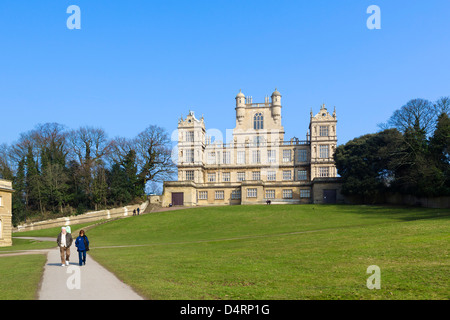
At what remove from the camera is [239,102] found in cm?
8850

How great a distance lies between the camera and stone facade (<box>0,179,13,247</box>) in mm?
43781

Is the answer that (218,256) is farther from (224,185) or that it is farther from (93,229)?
(224,185)

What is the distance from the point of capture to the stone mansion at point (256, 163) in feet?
246

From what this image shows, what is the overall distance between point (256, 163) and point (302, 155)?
30.1 ft

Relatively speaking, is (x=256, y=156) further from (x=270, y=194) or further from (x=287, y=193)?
(x=287, y=193)

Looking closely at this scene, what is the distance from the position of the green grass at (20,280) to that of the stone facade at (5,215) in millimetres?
24856

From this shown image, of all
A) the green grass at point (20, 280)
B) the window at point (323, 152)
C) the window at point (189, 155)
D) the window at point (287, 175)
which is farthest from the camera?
the window at point (189, 155)

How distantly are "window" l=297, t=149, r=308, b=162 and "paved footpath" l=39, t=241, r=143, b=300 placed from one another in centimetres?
6538

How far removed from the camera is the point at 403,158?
181ft

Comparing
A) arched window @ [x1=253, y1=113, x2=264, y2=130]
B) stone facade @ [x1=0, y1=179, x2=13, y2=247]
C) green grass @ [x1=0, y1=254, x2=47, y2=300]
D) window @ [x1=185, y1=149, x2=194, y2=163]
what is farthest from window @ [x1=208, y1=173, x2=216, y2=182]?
green grass @ [x1=0, y1=254, x2=47, y2=300]
